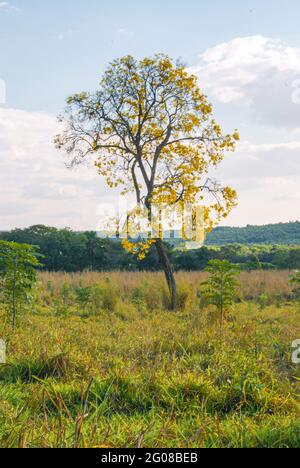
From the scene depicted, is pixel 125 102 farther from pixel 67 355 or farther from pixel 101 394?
pixel 101 394

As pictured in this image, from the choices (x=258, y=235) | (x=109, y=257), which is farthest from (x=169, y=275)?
(x=258, y=235)

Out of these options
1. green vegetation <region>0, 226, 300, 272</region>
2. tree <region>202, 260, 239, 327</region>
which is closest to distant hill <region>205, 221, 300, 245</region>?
green vegetation <region>0, 226, 300, 272</region>

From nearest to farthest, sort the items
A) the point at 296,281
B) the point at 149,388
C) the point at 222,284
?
the point at 149,388 < the point at 222,284 < the point at 296,281

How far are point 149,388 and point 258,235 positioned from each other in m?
60.2

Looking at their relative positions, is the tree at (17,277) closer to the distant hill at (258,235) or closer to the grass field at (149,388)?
the grass field at (149,388)

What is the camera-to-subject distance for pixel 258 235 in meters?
63.8

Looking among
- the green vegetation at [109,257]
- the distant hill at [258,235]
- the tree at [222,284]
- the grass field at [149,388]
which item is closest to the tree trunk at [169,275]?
the tree at [222,284]

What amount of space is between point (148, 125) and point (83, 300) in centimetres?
658

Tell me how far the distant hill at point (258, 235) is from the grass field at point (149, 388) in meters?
52.0

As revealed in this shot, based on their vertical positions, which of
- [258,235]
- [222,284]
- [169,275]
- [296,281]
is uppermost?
[258,235]

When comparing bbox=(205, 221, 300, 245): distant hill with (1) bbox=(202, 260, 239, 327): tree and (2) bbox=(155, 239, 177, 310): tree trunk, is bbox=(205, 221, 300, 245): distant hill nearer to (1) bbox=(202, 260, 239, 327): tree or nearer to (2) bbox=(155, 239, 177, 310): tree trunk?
(2) bbox=(155, 239, 177, 310): tree trunk

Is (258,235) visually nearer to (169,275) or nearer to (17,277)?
(169,275)

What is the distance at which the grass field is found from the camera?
3.45 m
